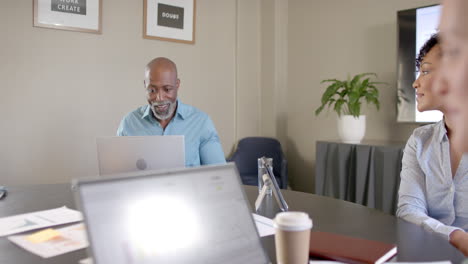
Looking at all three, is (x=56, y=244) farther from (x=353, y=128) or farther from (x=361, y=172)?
(x=353, y=128)

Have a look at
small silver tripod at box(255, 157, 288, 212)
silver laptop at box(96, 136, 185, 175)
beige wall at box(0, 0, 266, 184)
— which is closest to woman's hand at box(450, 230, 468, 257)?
small silver tripod at box(255, 157, 288, 212)

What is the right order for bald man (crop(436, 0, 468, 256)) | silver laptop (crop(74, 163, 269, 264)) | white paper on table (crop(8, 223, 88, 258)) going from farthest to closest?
1. white paper on table (crop(8, 223, 88, 258))
2. silver laptop (crop(74, 163, 269, 264))
3. bald man (crop(436, 0, 468, 256))

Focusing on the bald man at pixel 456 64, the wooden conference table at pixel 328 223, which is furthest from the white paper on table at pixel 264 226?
the bald man at pixel 456 64

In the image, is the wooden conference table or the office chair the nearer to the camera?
the wooden conference table

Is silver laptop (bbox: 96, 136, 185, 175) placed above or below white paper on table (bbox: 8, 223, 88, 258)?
above

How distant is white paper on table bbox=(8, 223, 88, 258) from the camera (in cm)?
100

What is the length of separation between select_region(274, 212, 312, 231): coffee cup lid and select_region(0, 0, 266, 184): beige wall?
300 centimetres

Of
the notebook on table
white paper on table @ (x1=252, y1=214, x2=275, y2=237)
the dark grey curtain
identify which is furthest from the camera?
the dark grey curtain

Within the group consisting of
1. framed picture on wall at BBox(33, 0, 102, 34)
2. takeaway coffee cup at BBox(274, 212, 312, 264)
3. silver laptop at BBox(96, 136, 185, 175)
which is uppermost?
framed picture on wall at BBox(33, 0, 102, 34)

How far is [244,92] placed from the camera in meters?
4.42

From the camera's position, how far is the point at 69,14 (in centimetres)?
333

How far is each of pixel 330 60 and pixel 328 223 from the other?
Result: 2.97 m

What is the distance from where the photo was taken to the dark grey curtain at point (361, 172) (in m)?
2.88

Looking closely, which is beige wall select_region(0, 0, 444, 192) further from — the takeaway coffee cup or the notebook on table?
the takeaway coffee cup
